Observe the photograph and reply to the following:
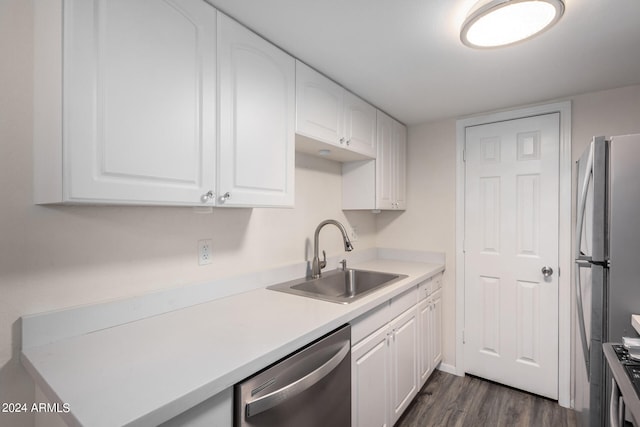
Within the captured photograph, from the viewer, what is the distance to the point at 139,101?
97 centimetres

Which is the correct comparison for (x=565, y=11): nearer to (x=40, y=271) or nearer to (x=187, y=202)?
(x=187, y=202)

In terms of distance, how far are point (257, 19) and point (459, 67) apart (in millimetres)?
1119

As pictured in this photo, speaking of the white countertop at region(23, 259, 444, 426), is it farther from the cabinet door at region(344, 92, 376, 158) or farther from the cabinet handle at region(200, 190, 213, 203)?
the cabinet door at region(344, 92, 376, 158)

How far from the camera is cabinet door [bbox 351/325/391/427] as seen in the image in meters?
1.44

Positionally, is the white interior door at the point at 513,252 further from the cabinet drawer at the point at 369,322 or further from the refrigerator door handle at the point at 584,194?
the cabinet drawer at the point at 369,322


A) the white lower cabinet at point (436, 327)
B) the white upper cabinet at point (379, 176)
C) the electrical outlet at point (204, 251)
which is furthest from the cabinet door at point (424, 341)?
the electrical outlet at point (204, 251)

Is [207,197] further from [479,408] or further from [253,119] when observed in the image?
[479,408]

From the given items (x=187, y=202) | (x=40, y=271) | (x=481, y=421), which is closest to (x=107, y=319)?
(x=40, y=271)

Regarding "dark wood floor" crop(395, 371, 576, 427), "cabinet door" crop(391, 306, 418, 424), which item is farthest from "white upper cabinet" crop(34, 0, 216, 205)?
"dark wood floor" crop(395, 371, 576, 427)

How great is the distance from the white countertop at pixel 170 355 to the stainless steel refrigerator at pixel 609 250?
987 mm

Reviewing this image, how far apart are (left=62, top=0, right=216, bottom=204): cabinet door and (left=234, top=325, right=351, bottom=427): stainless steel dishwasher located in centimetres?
66

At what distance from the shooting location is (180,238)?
54.6 inches

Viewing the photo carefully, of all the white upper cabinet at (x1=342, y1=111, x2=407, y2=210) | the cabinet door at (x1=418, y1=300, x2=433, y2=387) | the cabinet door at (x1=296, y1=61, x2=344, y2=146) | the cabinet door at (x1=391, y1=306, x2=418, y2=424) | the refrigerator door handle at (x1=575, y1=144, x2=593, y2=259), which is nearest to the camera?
the refrigerator door handle at (x1=575, y1=144, x2=593, y2=259)

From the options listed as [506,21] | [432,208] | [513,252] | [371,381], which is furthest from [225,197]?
[513,252]
